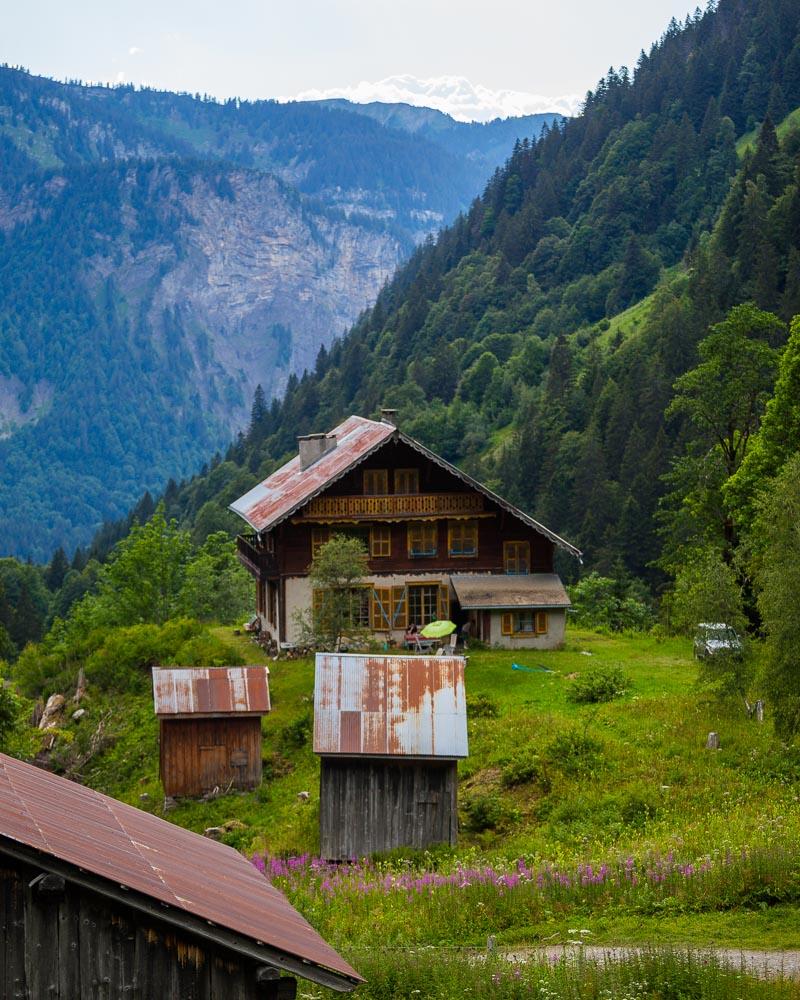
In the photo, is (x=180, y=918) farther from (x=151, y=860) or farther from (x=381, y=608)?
(x=381, y=608)

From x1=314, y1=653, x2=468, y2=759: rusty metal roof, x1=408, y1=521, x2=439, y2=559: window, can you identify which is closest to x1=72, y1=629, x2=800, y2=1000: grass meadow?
x1=314, y1=653, x2=468, y2=759: rusty metal roof

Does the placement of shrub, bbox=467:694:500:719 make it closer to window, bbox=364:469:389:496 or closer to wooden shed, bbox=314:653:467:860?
wooden shed, bbox=314:653:467:860

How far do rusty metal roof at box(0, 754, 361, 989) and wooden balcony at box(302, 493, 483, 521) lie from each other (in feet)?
121

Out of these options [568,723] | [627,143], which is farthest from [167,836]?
[627,143]

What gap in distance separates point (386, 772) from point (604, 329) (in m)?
131

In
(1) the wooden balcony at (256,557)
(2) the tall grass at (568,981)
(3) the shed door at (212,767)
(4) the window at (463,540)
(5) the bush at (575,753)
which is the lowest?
(3) the shed door at (212,767)

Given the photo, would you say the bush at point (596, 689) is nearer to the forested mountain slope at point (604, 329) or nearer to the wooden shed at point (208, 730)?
the wooden shed at point (208, 730)

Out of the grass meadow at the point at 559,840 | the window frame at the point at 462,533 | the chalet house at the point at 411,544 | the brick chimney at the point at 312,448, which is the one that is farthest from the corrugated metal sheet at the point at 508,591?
the brick chimney at the point at 312,448

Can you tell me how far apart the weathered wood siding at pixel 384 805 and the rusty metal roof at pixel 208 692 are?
8.95 meters

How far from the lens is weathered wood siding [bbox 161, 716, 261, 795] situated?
3844cm

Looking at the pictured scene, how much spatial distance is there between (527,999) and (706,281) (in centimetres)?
10351

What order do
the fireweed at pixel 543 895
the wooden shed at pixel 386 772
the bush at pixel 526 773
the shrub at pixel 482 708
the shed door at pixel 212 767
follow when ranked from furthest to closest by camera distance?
the shrub at pixel 482 708, the shed door at pixel 212 767, the bush at pixel 526 773, the wooden shed at pixel 386 772, the fireweed at pixel 543 895

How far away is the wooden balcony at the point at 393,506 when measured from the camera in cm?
5303

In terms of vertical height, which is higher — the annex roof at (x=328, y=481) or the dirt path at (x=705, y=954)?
the annex roof at (x=328, y=481)
